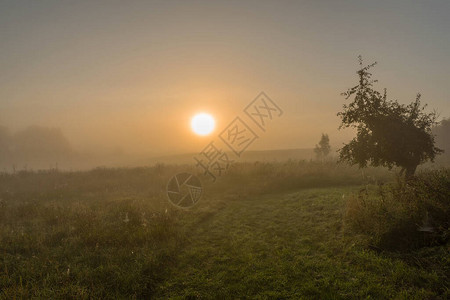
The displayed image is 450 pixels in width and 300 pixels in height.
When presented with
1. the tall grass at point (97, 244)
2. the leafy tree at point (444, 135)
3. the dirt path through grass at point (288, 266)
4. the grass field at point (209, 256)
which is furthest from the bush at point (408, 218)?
the leafy tree at point (444, 135)

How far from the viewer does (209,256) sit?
26.8 feet

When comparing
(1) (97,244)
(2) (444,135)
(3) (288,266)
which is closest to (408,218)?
(3) (288,266)

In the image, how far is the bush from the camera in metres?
6.98

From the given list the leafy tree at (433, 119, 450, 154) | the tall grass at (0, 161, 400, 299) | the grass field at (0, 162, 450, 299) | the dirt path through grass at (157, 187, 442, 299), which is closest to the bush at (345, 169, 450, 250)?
the grass field at (0, 162, 450, 299)

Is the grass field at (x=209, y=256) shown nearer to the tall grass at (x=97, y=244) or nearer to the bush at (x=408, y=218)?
the tall grass at (x=97, y=244)

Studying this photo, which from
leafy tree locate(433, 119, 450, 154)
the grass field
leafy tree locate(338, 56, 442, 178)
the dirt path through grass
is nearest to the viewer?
the dirt path through grass

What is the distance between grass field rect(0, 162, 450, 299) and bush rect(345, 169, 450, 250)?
0.40 m

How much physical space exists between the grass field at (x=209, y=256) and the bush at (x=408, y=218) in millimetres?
400

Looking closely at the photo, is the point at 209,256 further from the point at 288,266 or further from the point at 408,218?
the point at 408,218

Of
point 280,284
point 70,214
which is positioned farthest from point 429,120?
point 70,214

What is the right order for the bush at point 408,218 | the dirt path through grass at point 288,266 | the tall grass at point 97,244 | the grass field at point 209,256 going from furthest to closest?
the bush at point 408,218 < the tall grass at point 97,244 < the grass field at point 209,256 < the dirt path through grass at point 288,266

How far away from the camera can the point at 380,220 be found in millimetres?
8086

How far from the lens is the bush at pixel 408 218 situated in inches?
275

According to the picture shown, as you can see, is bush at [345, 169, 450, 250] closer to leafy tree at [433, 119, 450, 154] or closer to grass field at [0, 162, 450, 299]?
grass field at [0, 162, 450, 299]
